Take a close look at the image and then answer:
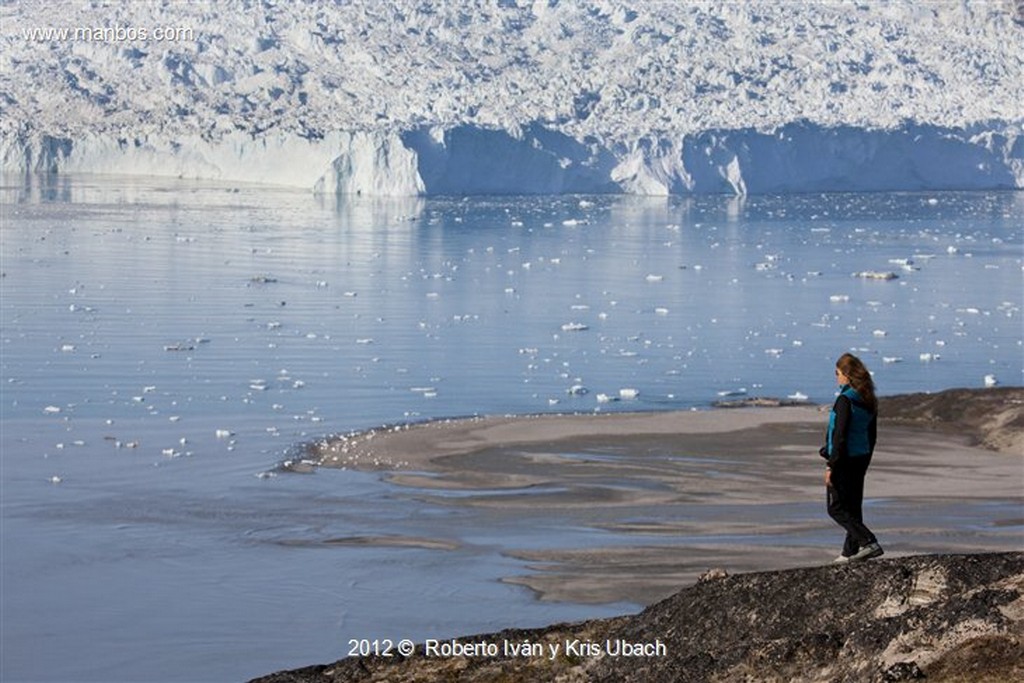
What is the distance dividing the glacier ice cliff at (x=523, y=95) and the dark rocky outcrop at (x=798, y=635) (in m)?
47.5

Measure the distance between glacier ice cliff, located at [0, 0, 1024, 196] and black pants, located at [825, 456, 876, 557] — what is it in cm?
4742

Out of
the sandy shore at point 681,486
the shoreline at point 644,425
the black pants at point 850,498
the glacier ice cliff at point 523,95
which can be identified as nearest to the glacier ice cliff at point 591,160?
the glacier ice cliff at point 523,95

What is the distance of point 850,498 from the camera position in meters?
6.95

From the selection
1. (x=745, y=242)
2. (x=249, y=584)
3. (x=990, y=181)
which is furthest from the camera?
(x=990, y=181)

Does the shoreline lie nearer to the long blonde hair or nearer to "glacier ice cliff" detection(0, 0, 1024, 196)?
the long blonde hair

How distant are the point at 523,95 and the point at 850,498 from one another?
60.6m

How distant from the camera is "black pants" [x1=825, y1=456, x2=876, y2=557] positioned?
6922 mm

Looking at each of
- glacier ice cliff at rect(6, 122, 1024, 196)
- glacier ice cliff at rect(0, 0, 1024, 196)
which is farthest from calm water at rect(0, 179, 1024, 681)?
glacier ice cliff at rect(0, 0, 1024, 196)

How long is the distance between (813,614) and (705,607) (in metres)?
0.45

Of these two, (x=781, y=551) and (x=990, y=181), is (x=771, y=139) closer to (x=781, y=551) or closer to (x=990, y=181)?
(x=990, y=181)

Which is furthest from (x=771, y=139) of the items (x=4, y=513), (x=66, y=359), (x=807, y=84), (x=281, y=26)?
(x=4, y=513)

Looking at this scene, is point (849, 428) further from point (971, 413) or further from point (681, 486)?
point (971, 413)

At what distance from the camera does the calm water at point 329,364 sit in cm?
1061

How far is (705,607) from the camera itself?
21.9ft
